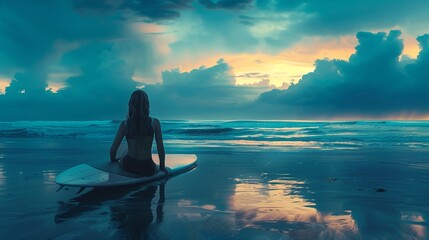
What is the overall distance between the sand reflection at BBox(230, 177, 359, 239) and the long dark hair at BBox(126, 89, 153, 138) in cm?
172

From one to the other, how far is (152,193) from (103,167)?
106 centimetres

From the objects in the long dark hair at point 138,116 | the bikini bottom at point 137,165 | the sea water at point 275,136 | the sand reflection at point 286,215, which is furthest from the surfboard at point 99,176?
the sea water at point 275,136

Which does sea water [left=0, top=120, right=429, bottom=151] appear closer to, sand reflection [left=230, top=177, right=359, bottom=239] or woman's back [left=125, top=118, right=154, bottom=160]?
woman's back [left=125, top=118, right=154, bottom=160]

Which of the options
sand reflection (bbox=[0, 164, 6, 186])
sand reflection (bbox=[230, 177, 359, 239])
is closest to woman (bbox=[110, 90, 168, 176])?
sand reflection (bbox=[230, 177, 359, 239])

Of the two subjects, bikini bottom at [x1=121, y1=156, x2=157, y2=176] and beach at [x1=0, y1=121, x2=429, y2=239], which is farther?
bikini bottom at [x1=121, y1=156, x2=157, y2=176]

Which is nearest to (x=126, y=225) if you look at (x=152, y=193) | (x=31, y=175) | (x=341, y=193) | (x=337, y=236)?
(x=152, y=193)

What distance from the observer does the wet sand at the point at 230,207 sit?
343 centimetres

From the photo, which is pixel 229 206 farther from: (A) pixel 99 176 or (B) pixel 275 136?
(B) pixel 275 136

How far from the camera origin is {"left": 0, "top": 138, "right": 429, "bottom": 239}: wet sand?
3.43 meters

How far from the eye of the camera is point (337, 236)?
3.29 metres

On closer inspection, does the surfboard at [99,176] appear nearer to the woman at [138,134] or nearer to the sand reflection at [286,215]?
the woman at [138,134]

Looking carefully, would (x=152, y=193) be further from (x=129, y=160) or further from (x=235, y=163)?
(x=235, y=163)

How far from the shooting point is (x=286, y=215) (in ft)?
13.3

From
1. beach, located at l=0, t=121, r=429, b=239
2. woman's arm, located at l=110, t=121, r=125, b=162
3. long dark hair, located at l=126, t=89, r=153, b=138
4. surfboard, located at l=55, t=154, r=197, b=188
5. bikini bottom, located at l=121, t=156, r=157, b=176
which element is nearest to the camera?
beach, located at l=0, t=121, r=429, b=239
